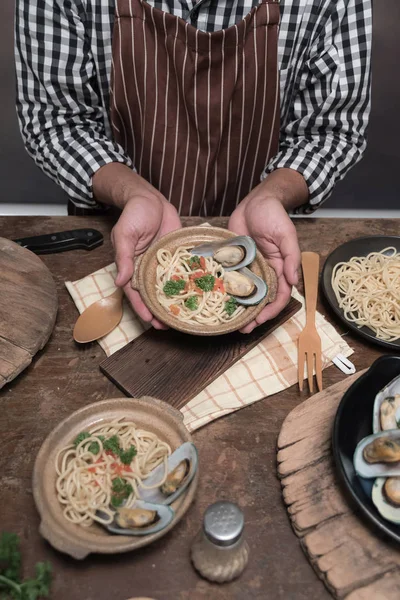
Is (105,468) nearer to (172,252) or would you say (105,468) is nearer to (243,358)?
(243,358)

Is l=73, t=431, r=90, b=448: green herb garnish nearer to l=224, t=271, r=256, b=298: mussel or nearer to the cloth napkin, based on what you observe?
the cloth napkin

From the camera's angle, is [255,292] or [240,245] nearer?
[255,292]

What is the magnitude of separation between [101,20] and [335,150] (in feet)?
4.20

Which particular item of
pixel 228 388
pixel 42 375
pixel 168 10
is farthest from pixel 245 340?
pixel 168 10

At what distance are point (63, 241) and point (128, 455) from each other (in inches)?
46.8

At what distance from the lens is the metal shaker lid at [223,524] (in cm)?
140

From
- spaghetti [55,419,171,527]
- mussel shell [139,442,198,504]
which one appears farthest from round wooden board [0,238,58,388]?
mussel shell [139,442,198,504]

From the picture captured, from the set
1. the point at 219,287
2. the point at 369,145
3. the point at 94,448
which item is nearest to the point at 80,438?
the point at 94,448

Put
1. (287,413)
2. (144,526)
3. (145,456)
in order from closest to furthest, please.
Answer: (144,526) → (145,456) → (287,413)

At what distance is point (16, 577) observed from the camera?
149cm

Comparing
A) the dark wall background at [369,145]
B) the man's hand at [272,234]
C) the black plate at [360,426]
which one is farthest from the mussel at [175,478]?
the dark wall background at [369,145]

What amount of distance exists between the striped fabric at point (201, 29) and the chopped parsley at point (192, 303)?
81cm

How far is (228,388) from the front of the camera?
205 cm

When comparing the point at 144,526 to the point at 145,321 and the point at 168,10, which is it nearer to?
Answer: the point at 145,321
